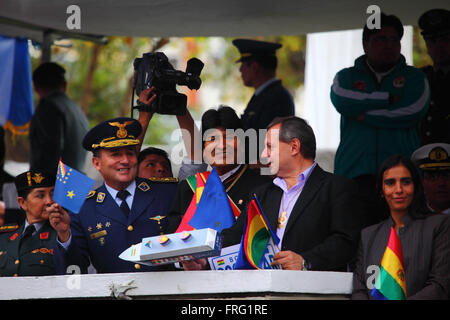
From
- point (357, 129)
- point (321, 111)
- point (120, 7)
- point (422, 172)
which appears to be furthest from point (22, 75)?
point (422, 172)

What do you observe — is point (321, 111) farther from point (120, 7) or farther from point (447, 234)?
point (447, 234)

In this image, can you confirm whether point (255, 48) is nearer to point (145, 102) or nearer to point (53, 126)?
point (145, 102)

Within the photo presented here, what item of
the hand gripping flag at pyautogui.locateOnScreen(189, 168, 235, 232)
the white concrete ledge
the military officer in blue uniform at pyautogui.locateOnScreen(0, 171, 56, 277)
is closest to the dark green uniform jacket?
the military officer in blue uniform at pyautogui.locateOnScreen(0, 171, 56, 277)

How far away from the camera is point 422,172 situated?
555cm

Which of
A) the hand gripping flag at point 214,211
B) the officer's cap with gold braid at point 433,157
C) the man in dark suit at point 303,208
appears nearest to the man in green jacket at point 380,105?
the officer's cap with gold braid at point 433,157

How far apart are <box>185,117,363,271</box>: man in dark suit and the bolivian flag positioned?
30 centimetres

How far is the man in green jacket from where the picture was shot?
5.91 metres

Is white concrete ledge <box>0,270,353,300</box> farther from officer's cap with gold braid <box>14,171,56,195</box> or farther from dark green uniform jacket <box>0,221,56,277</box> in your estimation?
officer's cap with gold braid <box>14,171,56,195</box>

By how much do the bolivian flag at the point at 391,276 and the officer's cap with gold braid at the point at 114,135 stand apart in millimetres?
1919

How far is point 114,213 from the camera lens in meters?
5.63

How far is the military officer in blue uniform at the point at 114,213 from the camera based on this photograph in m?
5.48
